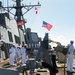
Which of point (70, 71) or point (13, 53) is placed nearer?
point (70, 71)

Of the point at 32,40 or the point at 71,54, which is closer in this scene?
the point at 71,54

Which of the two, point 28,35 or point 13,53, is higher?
point 28,35

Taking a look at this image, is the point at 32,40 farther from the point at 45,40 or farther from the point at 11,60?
the point at 45,40

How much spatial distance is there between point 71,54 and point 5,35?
48.6 feet

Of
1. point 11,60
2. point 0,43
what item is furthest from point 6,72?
point 0,43

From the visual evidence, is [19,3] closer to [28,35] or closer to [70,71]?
[28,35]

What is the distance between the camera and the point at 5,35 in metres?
26.3

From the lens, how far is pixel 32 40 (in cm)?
4538

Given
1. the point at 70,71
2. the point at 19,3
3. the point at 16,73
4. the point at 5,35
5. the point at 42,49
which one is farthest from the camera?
the point at 19,3

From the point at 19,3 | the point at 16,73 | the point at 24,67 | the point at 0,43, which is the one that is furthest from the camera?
the point at 19,3

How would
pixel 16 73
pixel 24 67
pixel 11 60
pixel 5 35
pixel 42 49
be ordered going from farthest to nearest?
pixel 5 35 → pixel 11 60 → pixel 42 49 → pixel 24 67 → pixel 16 73

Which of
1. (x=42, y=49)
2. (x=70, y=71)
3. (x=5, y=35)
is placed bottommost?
(x=70, y=71)

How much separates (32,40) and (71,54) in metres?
A: 33.3

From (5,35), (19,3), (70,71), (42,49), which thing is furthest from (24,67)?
(19,3)
